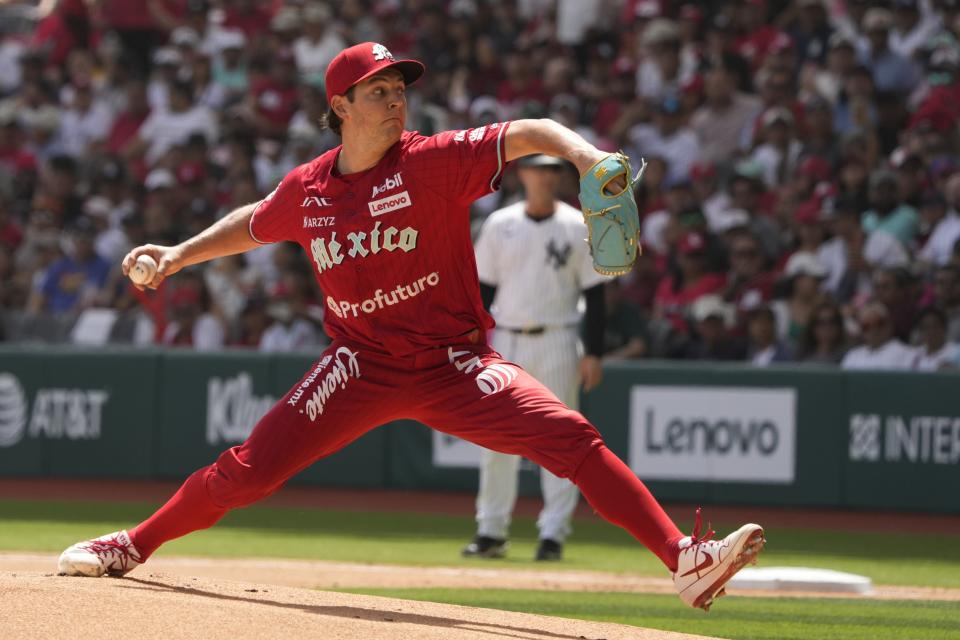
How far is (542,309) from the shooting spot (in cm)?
871

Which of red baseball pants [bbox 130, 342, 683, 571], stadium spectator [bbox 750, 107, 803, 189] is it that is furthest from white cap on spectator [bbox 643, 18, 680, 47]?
red baseball pants [bbox 130, 342, 683, 571]

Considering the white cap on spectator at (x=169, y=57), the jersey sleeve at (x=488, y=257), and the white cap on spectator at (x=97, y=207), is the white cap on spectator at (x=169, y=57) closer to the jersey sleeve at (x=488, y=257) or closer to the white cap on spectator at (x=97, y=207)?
the white cap on spectator at (x=97, y=207)

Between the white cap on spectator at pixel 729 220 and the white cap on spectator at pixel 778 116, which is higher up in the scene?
the white cap on spectator at pixel 778 116

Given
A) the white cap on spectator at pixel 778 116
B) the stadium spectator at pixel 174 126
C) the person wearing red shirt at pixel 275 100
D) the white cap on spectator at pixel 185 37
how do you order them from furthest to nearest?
1. the white cap on spectator at pixel 185 37
2. the stadium spectator at pixel 174 126
3. the person wearing red shirt at pixel 275 100
4. the white cap on spectator at pixel 778 116

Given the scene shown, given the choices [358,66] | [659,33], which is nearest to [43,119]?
[659,33]

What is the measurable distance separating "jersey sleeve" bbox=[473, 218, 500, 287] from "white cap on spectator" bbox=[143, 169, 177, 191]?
763 cm

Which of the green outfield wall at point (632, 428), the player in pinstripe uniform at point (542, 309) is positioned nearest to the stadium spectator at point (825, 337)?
the green outfield wall at point (632, 428)

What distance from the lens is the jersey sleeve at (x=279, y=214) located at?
554 centimetres

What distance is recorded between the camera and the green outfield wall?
1138 centimetres

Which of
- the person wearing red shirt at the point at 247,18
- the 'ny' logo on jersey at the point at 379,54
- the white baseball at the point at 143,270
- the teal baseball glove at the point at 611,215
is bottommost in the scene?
the white baseball at the point at 143,270

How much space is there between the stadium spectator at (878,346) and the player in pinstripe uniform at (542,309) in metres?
3.66

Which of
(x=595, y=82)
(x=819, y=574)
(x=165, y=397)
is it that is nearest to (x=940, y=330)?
(x=819, y=574)

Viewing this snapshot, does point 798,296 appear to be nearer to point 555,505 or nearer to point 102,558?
point 555,505

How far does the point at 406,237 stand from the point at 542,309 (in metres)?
3.58
